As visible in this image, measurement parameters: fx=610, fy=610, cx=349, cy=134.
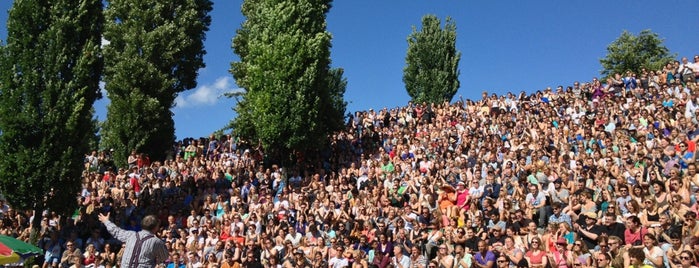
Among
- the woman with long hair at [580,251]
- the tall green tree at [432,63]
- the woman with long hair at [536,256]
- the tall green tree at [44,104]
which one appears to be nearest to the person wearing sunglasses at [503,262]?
the woman with long hair at [536,256]

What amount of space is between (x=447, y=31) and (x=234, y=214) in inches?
1211

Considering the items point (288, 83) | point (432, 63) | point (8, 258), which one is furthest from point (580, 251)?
point (432, 63)

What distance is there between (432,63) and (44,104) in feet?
97.0

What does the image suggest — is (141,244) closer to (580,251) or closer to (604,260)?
(604,260)

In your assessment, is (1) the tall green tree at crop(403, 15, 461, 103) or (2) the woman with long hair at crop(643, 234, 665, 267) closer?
(2) the woman with long hair at crop(643, 234, 665, 267)

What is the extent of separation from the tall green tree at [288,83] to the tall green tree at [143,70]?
3995 mm

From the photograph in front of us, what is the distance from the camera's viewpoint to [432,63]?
42969 mm

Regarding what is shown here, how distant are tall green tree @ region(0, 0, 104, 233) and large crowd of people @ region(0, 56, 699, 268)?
51.8 inches

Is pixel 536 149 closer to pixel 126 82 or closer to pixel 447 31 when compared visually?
pixel 126 82

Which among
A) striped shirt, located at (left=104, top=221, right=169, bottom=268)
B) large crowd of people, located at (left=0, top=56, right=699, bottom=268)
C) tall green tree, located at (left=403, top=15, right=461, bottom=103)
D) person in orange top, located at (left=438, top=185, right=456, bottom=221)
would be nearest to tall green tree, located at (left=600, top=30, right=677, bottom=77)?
tall green tree, located at (left=403, top=15, right=461, bottom=103)

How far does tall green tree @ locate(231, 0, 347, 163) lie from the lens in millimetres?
22438

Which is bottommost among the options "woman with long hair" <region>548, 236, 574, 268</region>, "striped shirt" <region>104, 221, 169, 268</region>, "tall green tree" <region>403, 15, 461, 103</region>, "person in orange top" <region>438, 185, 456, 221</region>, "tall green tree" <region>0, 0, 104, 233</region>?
"striped shirt" <region>104, 221, 169, 268</region>

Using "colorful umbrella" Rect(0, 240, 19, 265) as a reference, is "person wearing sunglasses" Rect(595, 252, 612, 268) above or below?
above

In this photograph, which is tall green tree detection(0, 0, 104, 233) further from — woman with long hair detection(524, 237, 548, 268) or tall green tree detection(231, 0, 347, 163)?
woman with long hair detection(524, 237, 548, 268)
